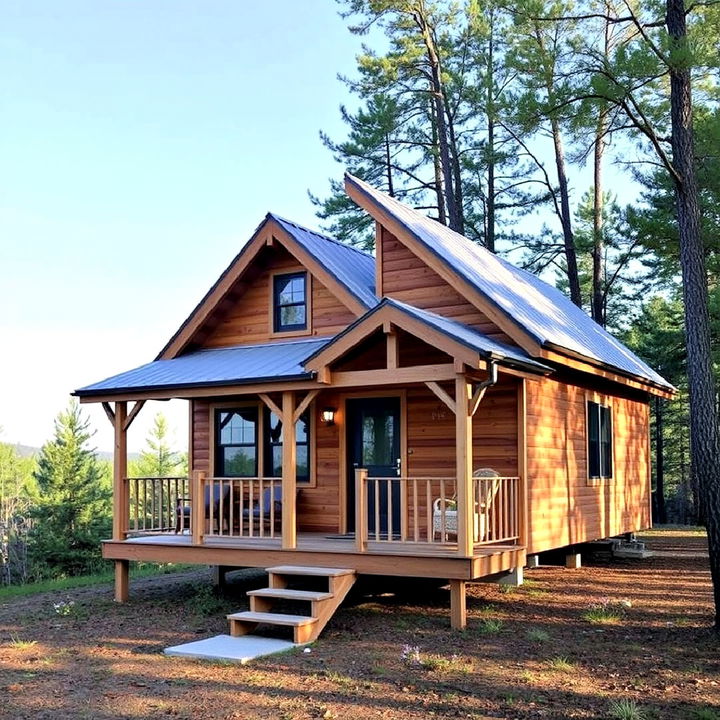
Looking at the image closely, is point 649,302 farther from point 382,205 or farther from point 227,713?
point 227,713

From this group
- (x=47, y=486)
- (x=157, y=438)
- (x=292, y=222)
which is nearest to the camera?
(x=292, y=222)

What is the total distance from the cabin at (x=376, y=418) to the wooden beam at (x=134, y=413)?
5 centimetres

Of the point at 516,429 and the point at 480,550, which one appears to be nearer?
the point at 480,550

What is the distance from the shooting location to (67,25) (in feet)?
77.8

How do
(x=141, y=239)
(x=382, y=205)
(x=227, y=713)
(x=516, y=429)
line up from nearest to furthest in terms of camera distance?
(x=227, y=713) < (x=516, y=429) < (x=382, y=205) < (x=141, y=239)

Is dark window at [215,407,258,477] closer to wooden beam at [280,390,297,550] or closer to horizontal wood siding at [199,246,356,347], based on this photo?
horizontal wood siding at [199,246,356,347]

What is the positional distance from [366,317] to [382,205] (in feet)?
9.78

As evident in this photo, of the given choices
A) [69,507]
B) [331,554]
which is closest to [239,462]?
[331,554]

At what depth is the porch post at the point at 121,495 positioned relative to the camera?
12.2m

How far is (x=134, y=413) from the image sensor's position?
483 inches

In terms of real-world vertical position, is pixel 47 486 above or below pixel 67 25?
below

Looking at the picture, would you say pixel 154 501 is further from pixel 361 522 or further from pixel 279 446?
pixel 361 522

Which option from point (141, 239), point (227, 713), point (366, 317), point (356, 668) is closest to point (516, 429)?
point (366, 317)

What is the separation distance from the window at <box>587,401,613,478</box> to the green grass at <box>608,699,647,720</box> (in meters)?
A: 7.76
